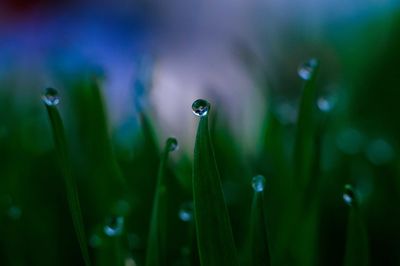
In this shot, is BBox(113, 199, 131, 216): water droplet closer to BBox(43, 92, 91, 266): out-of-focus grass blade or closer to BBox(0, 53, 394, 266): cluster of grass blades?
BBox(0, 53, 394, 266): cluster of grass blades

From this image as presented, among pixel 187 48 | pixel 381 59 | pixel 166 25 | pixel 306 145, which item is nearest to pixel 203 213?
pixel 306 145

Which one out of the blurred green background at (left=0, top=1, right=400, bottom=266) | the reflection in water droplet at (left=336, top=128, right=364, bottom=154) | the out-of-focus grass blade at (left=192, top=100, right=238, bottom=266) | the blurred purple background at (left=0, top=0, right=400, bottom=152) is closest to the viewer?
the out-of-focus grass blade at (left=192, top=100, right=238, bottom=266)

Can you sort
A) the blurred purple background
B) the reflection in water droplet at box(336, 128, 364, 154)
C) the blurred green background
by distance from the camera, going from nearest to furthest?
the blurred green background < the reflection in water droplet at box(336, 128, 364, 154) < the blurred purple background

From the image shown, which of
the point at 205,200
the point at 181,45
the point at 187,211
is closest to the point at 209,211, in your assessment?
the point at 205,200

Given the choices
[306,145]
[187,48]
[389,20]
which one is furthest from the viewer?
[187,48]

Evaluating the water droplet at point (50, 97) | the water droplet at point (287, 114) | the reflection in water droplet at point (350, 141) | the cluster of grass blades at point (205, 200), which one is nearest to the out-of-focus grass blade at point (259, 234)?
the cluster of grass blades at point (205, 200)

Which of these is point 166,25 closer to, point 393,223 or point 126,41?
point 126,41

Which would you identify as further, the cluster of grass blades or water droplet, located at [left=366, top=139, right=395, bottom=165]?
water droplet, located at [left=366, top=139, right=395, bottom=165]

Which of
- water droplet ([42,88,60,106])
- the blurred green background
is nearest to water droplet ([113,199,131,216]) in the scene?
the blurred green background
